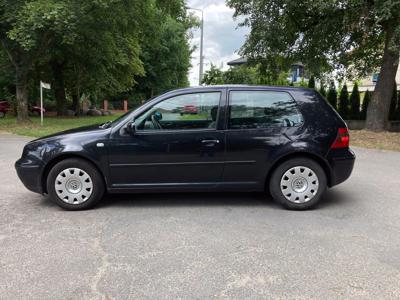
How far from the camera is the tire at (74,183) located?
503 centimetres

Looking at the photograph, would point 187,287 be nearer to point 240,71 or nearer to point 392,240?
point 392,240

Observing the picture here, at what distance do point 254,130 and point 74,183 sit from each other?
2493mm

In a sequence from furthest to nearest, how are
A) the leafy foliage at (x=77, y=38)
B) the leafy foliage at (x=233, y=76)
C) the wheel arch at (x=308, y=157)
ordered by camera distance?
the leafy foliage at (x=233, y=76) → the leafy foliage at (x=77, y=38) → the wheel arch at (x=308, y=157)

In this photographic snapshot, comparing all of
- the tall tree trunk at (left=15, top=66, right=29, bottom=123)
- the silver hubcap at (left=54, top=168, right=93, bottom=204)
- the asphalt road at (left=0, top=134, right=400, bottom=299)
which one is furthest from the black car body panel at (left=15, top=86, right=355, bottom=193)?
the tall tree trunk at (left=15, top=66, right=29, bottom=123)

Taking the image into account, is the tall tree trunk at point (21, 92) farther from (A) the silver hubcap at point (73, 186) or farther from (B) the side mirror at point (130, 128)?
(B) the side mirror at point (130, 128)

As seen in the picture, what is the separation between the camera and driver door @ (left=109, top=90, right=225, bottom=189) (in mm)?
5004

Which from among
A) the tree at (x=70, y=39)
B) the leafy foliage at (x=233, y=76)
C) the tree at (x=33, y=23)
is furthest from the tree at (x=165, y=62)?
the tree at (x=33, y=23)

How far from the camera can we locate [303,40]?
15555 millimetres

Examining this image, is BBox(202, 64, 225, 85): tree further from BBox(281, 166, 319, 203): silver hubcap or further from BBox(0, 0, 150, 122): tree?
BBox(281, 166, 319, 203): silver hubcap

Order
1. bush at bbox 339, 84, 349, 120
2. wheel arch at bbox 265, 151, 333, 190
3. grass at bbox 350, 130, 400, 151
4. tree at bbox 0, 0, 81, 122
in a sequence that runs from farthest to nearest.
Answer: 1. bush at bbox 339, 84, 349, 120
2. tree at bbox 0, 0, 81, 122
3. grass at bbox 350, 130, 400, 151
4. wheel arch at bbox 265, 151, 333, 190

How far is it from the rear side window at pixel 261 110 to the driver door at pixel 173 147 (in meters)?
0.23

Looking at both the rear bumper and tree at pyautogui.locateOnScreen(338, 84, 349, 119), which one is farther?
tree at pyautogui.locateOnScreen(338, 84, 349, 119)

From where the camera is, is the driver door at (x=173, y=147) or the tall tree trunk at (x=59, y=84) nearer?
the driver door at (x=173, y=147)

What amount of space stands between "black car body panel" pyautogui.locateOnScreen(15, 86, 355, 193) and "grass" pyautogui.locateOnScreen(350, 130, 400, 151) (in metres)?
7.06
